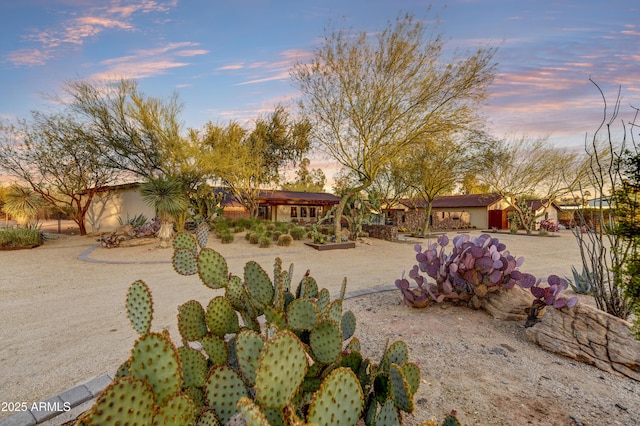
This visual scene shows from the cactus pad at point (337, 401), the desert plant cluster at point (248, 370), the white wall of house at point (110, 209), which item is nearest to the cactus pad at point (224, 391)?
the desert plant cluster at point (248, 370)

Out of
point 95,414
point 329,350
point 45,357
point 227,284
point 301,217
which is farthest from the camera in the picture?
point 301,217

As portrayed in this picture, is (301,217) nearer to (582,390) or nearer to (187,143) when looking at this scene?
(187,143)

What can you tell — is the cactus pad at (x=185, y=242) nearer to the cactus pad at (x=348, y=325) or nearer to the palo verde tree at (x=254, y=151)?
the cactus pad at (x=348, y=325)

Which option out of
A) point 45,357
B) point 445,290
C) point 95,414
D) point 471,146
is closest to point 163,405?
point 95,414

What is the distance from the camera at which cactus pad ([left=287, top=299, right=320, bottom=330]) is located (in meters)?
1.97

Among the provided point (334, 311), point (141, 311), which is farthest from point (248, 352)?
point (334, 311)

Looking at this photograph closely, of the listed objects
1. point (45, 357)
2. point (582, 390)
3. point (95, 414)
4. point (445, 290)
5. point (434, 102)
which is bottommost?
point (45, 357)

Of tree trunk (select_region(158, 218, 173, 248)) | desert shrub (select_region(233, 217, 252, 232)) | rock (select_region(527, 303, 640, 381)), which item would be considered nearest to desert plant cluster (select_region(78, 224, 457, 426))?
rock (select_region(527, 303, 640, 381))

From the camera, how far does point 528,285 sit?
3727mm

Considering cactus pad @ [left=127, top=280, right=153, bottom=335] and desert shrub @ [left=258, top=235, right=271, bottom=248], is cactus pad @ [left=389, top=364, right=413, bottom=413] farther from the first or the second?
desert shrub @ [left=258, top=235, right=271, bottom=248]

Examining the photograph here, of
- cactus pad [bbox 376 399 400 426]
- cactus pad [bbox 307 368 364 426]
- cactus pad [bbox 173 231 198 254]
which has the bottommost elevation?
cactus pad [bbox 376 399 400 426]

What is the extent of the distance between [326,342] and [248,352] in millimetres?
520

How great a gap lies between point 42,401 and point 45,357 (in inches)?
54.4

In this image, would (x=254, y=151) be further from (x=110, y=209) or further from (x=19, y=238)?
(x=19, y=238)
